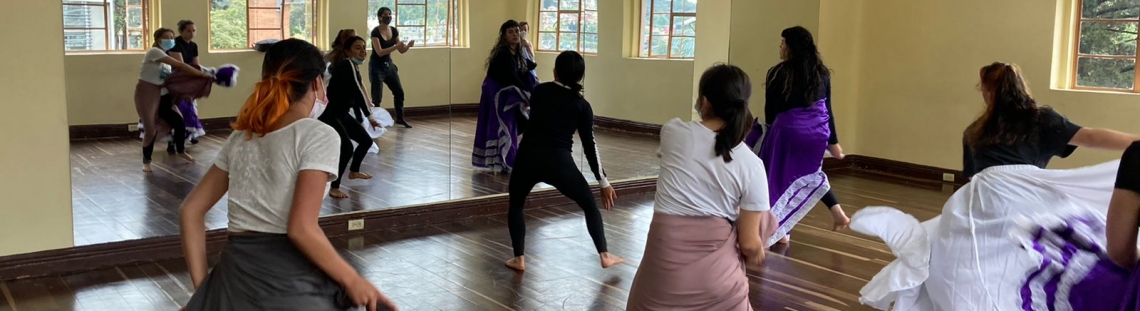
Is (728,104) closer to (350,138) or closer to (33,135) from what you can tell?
(33,135)

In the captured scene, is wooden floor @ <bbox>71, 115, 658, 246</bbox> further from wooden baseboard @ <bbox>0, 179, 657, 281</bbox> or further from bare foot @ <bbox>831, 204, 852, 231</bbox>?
bare foot @ <bbox>831, 204, 852, 231</bbox>

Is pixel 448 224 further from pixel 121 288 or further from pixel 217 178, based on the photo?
pixel 217 178

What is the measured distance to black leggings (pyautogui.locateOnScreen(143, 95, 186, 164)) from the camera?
17.2 ft

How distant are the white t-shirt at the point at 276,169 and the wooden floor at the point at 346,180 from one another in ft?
10.5

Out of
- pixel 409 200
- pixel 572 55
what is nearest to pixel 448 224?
pixel 409 200

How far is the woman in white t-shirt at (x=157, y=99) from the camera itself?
16.8 ft

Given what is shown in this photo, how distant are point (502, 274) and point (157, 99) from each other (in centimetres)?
202

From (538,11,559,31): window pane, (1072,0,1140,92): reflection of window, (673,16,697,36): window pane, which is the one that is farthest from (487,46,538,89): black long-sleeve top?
(1072,0,1140,92): reflection of window

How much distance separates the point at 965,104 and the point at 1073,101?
32.3 inches

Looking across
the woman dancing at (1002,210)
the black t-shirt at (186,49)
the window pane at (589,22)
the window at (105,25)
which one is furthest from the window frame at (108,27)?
the woman dancing at (1002,210)

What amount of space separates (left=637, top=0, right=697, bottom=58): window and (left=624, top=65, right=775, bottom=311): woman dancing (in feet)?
16.8

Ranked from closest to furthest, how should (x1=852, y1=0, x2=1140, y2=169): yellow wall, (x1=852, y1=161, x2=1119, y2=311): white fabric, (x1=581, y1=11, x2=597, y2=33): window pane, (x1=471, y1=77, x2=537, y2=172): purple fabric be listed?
(x1=852, y1=161, x2=1119, y2=311): white fabric
(x1=471, y1=77, x2=537, y2=172): purple fabric
(x1=581, y1=11, x2=597, y2=33): window pane
(x1=852, y1=0, x2=1140, y2=169): yellow wall

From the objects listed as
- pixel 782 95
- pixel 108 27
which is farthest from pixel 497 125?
pixel 108 27

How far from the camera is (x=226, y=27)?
5246 millimetres
